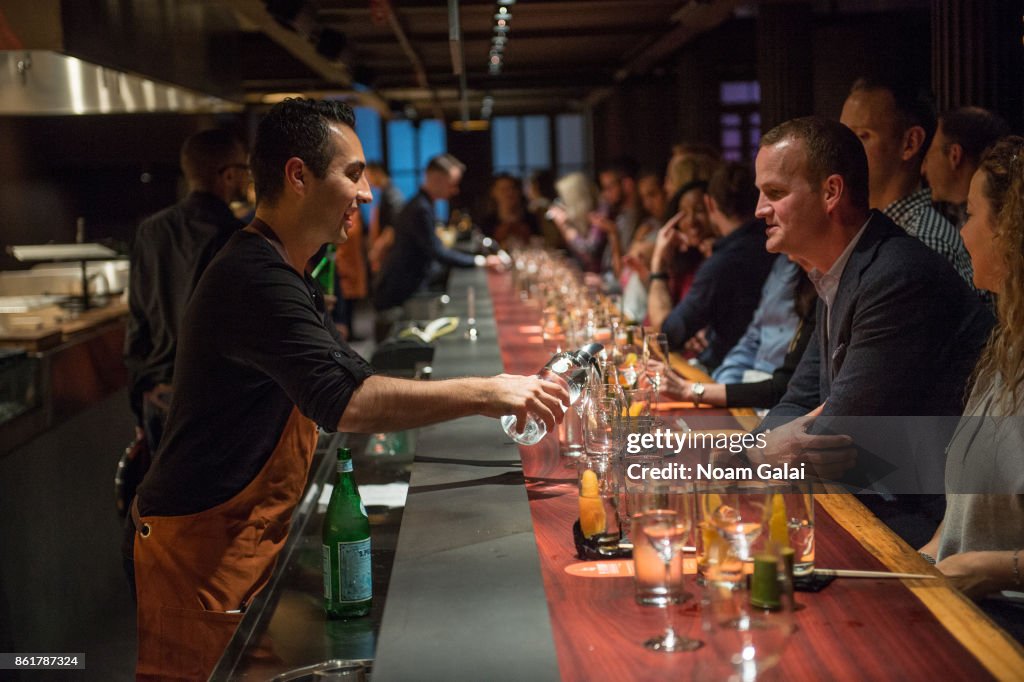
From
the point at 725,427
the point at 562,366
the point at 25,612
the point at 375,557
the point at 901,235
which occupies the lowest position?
the point at 25,612

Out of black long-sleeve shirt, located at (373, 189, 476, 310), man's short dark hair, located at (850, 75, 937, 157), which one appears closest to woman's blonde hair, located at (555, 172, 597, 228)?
black long-sleeve shirt, located at (373, 189, 476, 310)

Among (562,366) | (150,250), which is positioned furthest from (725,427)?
(150,250)

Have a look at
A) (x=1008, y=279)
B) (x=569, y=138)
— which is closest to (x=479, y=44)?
(x=1008, y=279)

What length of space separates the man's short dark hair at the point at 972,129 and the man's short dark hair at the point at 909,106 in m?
0.07

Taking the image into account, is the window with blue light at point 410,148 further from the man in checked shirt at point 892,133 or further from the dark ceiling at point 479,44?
the man in checked shirt at point 892,133

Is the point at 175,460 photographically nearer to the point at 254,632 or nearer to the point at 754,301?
the point at 254,632

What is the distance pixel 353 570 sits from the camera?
2117 millimetres

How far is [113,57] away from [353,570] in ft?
13.8

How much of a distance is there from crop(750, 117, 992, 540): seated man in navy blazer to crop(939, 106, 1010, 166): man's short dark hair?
3.08ft

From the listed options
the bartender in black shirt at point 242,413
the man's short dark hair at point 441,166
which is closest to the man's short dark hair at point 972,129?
the bartender in black shirt at point 242,413

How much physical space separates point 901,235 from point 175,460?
66.9 inches

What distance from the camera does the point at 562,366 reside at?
240 centimetres

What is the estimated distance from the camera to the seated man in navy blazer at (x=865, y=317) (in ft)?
8.05

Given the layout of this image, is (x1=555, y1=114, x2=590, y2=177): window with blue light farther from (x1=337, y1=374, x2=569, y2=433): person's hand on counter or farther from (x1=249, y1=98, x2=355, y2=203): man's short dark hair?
(x1=337, y1=374, x2=569, y2=433): person's hand on counter
